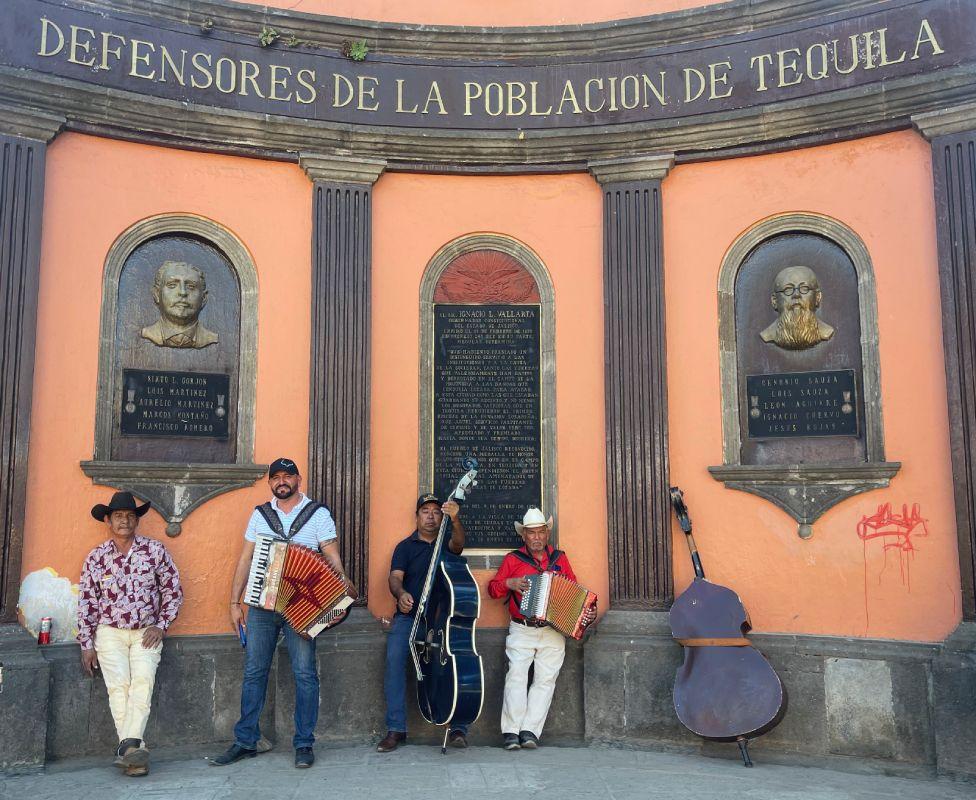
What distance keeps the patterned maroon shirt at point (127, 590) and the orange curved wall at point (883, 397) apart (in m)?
3.74

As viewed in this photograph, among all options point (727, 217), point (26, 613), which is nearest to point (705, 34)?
point (727, 217)

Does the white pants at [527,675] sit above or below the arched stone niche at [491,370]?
below

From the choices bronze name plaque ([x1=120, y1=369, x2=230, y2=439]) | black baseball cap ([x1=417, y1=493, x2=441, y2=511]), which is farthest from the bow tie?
black baseball cap ([x1=417, y1=493, x2=441, y2=511])

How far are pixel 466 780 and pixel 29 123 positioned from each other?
5.44 meters

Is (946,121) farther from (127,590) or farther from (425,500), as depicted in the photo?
(127,590)

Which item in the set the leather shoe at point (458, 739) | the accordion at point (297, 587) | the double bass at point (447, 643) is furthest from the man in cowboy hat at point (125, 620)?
the leather shoe at point (458, 739)

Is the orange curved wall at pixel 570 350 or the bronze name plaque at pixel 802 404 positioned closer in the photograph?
the orange curved wall at pixel 570 350

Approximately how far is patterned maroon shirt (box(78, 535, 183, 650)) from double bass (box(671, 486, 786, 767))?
350 centimetres

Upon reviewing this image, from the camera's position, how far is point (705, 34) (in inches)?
316

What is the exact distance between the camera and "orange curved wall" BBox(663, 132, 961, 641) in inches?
278

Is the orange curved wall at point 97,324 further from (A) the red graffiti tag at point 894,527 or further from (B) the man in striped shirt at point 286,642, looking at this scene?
A: (A) the red graffiti tag at point 894,527

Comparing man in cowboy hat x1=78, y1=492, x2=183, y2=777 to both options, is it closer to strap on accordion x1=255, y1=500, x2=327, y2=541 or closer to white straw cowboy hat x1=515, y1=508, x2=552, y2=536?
strap on accordion x1=255, y1=500, x2=327, y2=541

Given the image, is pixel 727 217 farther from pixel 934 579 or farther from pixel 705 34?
pixel 934 579

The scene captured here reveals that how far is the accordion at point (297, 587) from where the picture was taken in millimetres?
6406
